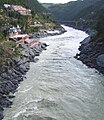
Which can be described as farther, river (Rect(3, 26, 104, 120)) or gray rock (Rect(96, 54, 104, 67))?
gray rock (Rect(96, 54, 104, 67))

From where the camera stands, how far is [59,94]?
36969 millimetres

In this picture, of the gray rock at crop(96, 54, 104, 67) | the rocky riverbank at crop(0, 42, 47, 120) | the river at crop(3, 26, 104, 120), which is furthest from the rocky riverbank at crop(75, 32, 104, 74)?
the rocky riverbank at crop(0, 42, 47, 120)

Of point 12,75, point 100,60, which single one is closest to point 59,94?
point 12,75

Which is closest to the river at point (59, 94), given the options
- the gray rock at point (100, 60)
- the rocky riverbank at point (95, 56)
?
the rocky riverbank at point (95, 56)

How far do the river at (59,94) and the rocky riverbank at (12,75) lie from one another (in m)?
0.79

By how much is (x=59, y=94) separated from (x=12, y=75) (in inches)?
349

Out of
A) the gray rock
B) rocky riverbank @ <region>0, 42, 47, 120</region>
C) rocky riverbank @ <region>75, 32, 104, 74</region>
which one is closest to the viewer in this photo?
rocky riverbank @ <region>0, 42, 47, 120</region>

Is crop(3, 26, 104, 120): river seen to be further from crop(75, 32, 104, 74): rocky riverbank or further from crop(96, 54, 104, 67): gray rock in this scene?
crop(96, 54, 104, 67): gray rock

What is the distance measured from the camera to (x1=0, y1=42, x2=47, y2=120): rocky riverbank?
1336 inches

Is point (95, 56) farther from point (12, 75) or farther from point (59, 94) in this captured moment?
point (59, 94)

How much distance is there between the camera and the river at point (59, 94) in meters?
30.9

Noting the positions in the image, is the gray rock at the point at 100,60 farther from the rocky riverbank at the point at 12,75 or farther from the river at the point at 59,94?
the rocky riverbank at the point at 12,75

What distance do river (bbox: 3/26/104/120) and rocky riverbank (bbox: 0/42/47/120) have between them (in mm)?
789

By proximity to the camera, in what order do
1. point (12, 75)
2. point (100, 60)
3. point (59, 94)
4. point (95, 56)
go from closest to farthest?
point (59, 94)
point (12, 75)
point (100, 60)
point (95, 56)
